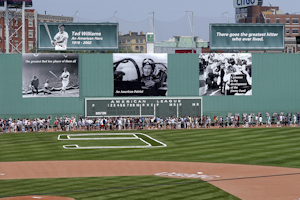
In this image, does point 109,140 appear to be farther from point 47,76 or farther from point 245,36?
point 245,36

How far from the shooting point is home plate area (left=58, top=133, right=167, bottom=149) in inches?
1678

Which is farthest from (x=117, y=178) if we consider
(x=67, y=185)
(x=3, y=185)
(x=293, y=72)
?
(x=293, y=72)

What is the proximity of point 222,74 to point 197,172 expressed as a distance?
33914 mm

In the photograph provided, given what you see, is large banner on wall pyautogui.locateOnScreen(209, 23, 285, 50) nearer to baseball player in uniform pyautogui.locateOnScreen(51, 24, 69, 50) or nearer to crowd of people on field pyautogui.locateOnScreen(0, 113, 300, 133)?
crowd of people on field pyautogui.locateOnScreen(0, 113, 300, 133)

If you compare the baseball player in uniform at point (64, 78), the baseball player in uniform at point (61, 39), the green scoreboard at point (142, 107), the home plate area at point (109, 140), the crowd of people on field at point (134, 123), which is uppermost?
the baseball player in uniform at point (61, 39)

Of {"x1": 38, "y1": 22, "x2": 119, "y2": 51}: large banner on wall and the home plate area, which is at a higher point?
{"x1": 38, "y1": 22, "x2": 119, "y2": 51}: large banner on wall

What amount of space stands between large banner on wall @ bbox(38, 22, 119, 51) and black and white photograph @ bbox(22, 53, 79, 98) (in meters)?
1.50

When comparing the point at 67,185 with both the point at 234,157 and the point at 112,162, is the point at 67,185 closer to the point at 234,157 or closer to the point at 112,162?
the point at 112,162

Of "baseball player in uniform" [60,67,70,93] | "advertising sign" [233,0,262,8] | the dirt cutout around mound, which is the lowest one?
the dirt cutout around mound

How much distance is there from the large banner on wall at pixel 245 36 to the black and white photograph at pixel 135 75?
28.2 ft

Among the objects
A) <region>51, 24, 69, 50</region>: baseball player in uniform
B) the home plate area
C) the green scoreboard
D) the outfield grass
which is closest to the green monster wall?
the green scoreboard

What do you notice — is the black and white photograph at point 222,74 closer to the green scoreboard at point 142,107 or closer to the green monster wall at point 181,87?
the green monster wall at point 181,87

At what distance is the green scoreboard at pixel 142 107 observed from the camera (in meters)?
58.8

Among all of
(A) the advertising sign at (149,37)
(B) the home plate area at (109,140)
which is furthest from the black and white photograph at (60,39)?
(B) the home plate area at (109,140)
